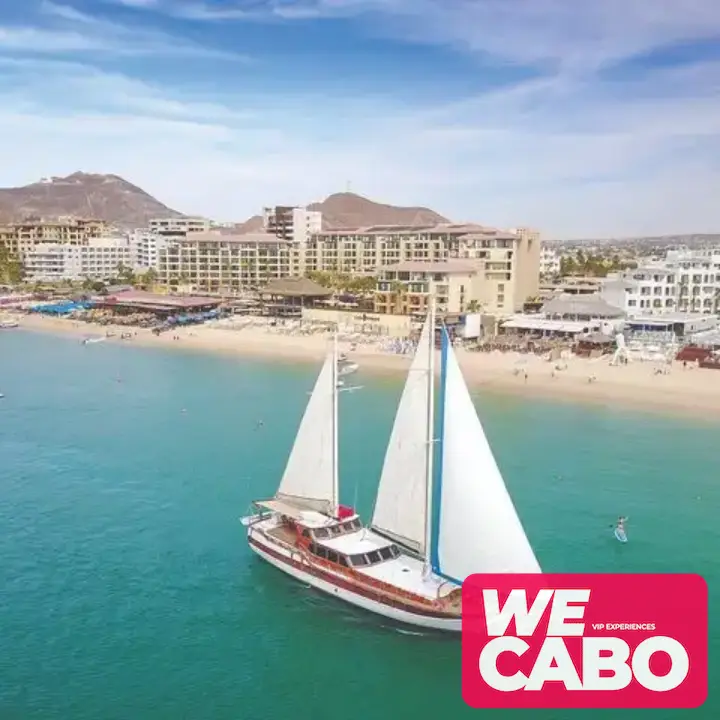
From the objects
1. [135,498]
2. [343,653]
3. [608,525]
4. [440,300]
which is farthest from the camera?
[440,300]

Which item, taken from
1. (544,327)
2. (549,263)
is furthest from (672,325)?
(549,263)

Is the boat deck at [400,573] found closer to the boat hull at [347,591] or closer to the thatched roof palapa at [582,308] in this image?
the boat hull at [347,591]

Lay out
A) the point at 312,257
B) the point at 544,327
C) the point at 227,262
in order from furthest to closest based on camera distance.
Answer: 1. the point at 312,257
2. the point at 227,262
3. the point at 544,327

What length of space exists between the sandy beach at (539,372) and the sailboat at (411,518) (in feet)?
126

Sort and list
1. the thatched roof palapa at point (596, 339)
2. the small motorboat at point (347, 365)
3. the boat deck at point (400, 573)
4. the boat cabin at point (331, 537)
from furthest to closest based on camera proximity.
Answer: the thatched roof palapa at point (596, 339) < the small motorboat at point (347, 365) < the boat cabin at point (331, 537) < the boat deck at point (400, 573)

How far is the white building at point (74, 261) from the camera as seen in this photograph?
167125mm

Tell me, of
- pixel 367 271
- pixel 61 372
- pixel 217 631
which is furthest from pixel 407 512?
pixel 367 271

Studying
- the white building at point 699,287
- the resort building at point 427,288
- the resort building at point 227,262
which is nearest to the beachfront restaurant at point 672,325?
the white building at point 699,287

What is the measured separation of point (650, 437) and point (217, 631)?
36461 mm

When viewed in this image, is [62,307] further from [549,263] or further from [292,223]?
[549,263]

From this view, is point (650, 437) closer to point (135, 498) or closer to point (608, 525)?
point (608, 525)

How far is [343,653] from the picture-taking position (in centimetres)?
2819

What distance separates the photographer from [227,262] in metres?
148

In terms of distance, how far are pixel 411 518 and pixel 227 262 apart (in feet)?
397
